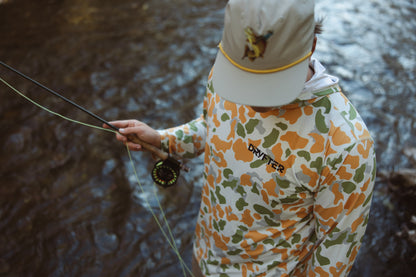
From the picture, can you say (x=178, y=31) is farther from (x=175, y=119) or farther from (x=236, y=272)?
(x=236, y=272)

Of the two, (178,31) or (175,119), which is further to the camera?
(178,31)

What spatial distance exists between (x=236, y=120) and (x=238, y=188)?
Result: 0.23 metres

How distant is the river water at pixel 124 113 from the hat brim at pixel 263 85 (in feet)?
6.76

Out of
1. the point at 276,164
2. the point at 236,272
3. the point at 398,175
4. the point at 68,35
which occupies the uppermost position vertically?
the point at 276,164

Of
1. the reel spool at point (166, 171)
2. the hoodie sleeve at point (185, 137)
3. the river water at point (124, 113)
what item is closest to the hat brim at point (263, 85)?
the hoodie sleeve at point (185, 137)

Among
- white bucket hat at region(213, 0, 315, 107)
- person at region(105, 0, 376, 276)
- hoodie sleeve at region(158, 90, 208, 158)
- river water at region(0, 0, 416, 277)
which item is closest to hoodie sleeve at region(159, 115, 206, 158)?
hoodie sleeve at region(158, 90, 208, 158)

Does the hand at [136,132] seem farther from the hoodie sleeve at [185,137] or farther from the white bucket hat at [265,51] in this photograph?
the white bucket hat at [265,51]

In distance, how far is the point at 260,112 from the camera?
1229 millimetres

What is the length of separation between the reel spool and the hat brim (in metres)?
0.65

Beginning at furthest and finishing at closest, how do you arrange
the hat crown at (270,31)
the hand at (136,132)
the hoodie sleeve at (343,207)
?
the hand at (136,132)
the hoodie sleeve at (343,207)
the hat crown at (270,31)

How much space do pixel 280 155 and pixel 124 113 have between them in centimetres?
300

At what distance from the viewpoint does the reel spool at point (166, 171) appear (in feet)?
5.64

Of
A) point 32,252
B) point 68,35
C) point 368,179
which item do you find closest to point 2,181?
point 32,252

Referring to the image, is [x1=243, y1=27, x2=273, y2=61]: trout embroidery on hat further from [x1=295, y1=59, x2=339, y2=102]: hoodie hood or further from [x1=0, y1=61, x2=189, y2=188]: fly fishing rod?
[x1=0, y1=61, x2=189, y2=188]: fly fishing rod
